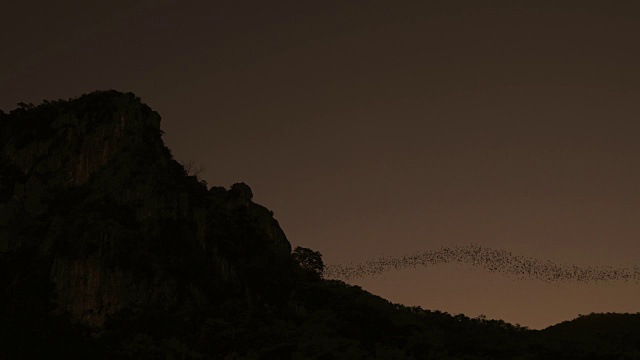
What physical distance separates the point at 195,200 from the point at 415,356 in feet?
112

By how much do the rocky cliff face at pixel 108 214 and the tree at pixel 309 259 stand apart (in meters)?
18.3

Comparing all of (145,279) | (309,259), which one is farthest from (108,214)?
(309,259)

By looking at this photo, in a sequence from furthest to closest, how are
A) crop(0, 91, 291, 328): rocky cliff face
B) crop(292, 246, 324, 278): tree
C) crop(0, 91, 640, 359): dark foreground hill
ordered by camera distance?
crop(292, 246, 324, 278): tree
crop(0, 91, 291, 328): rocky cliff face
crop(0, 91, 640, 359): dark foreground hill

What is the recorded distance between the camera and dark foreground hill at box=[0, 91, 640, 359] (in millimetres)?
65938

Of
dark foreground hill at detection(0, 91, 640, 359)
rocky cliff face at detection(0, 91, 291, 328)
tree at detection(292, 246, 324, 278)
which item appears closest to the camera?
dark foreground hill at detection(0, 91, 640, 359)

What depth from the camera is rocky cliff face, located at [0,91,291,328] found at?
71000 mm

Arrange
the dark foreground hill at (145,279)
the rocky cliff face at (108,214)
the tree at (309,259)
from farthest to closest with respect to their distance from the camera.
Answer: the tree at (309,259)
the rocky cliff face at (108,214)
the dark foreground hill at (145,279)

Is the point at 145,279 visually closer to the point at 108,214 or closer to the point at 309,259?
the point at 108,214

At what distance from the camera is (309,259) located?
118 m

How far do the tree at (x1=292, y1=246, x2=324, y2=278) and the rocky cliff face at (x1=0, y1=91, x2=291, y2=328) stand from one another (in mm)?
18268

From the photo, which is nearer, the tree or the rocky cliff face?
the rocky cliff face

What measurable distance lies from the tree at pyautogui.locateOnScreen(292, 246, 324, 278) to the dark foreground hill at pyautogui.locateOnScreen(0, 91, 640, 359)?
13.8 meters

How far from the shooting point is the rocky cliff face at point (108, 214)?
71000 millimetres

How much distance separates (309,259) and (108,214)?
47166 mm
